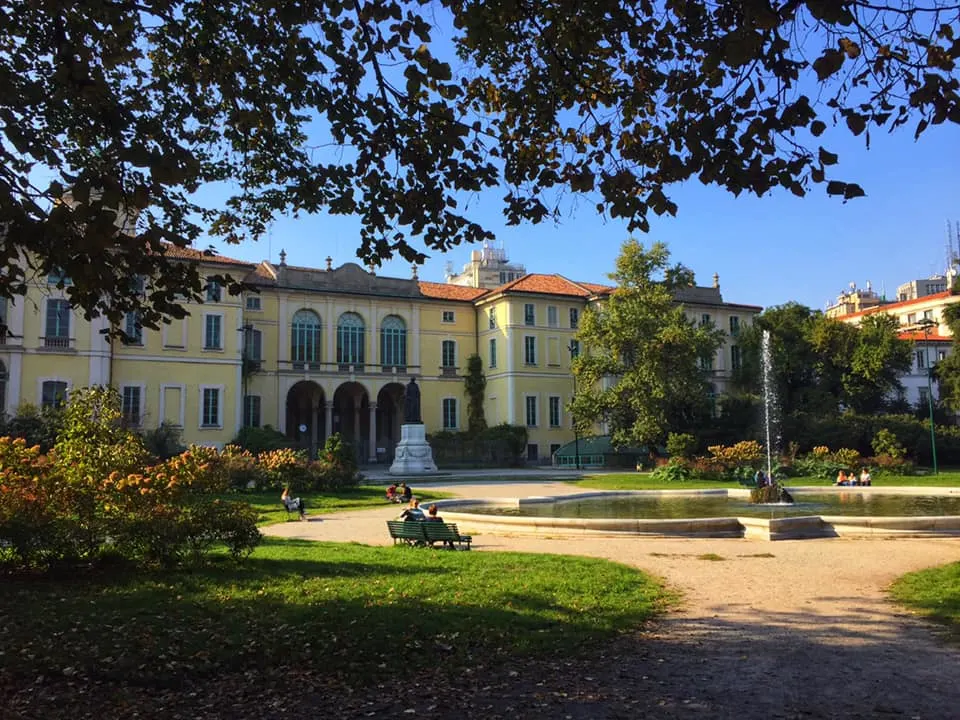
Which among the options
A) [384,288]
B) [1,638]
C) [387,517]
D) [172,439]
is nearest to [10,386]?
[172,439]

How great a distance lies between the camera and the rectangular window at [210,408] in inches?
1626

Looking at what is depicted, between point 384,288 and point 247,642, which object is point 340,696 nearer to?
point 247,642

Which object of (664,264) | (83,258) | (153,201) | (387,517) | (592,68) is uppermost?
(664,264)

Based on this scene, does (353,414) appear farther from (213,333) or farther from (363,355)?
(213,333)

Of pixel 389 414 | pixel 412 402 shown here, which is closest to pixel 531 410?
pixel 389 414

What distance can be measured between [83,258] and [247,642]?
10.2 feet

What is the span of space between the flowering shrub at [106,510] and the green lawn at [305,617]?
0.39m

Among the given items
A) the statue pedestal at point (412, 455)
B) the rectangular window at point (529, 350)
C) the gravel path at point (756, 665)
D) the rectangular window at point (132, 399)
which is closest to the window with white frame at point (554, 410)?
the rectangular window at point (529, 350)

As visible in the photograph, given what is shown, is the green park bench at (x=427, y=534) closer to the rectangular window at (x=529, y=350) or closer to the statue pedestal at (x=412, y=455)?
the statue pedestal at (x=412, y=455)

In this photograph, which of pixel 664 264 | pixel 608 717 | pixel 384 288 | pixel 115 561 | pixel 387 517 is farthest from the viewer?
pixel 384 288

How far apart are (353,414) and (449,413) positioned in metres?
6.44

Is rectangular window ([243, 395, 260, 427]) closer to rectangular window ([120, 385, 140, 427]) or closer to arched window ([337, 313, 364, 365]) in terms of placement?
arched window ([337, 313, 364, 365])

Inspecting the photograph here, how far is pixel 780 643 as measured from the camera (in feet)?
20.5

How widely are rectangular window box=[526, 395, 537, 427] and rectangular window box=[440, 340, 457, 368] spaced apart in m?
5.64
